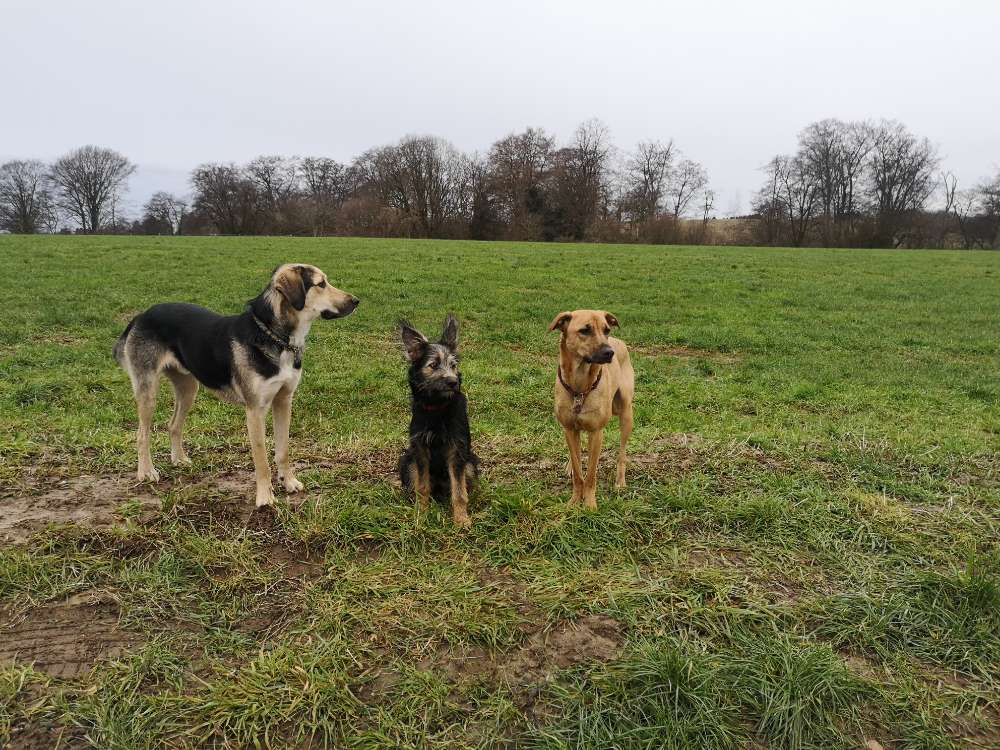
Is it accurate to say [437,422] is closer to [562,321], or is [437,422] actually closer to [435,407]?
[435,407]

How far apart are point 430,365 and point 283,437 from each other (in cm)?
156

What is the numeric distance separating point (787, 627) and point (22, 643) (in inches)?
159

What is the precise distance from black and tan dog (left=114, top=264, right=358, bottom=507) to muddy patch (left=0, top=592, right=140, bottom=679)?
1.37 m

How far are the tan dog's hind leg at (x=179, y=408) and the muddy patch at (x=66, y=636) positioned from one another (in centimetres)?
228

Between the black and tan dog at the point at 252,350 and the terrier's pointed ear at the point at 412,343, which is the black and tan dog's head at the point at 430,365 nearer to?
the terrier's pointed ear at the point at 412,343

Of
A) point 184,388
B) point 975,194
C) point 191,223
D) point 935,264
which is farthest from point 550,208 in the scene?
point 184,388

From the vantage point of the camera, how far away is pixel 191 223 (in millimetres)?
68125

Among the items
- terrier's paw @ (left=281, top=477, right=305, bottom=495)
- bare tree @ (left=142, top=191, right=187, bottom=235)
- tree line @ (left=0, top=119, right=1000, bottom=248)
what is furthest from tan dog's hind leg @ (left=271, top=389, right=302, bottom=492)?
bare tree @ (left=142, top=191, right=187, bottom=235)

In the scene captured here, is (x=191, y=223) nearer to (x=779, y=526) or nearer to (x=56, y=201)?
(x=56, y=201)

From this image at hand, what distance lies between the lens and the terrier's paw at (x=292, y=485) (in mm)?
4906

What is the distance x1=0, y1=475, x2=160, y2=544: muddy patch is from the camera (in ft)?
13.5

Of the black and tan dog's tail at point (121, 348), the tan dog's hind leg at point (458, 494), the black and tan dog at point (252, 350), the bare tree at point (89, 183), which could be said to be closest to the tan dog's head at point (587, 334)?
the tan dog's hind leg at point (458, 494)

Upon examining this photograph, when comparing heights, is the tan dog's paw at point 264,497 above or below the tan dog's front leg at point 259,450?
below

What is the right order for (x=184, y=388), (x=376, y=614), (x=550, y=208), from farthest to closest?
(x=550, y=208) < (x=184, y=388) < (x=376, y=614)
